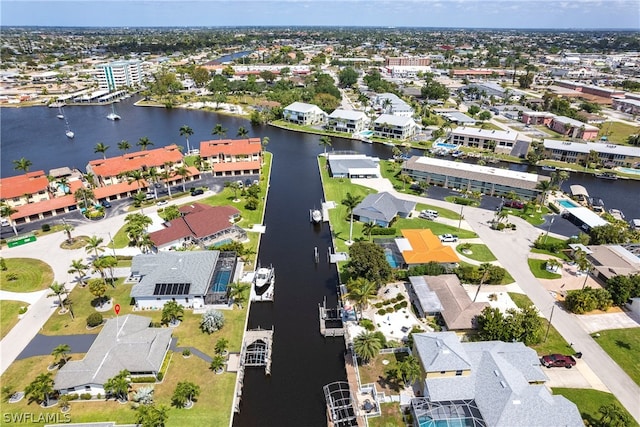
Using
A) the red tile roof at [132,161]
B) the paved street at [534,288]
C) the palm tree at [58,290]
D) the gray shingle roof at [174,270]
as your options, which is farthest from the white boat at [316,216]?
the palm tree at [58,290]

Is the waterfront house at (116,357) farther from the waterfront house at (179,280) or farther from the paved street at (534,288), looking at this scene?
the paved street at (534,288)

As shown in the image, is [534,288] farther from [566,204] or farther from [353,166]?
[353,166]

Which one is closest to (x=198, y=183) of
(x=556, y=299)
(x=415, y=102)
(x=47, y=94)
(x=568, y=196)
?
(x=556, y=299)

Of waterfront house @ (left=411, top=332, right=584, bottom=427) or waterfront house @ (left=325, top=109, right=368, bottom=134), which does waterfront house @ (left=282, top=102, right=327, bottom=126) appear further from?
waterfront house @ (left=411, top=332, right=584, bottom=427)

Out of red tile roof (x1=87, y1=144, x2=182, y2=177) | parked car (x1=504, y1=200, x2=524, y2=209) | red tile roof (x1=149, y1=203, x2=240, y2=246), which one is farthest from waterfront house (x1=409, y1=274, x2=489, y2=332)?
red tile roof (x1=87, y1=144, x2=182, y2=177)

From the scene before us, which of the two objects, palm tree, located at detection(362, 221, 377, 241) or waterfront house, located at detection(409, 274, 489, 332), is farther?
palm tree, located at detection(362, 221, 377, 241)

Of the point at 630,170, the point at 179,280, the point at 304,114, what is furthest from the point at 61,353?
the point at 630,170

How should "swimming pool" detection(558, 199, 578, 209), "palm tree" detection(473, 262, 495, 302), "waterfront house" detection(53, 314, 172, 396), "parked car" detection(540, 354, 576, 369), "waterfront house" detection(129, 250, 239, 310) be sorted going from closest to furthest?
"waterfront house" detection(53, 314, 172, 396), "parked car" detection(540, 354, 576, 369), "waterfront house" detection(129, 250, 239, 310), "palm tree" detection(473, 262, 495, 302), "swimming pool" detection(558, 199, 578, 209)
